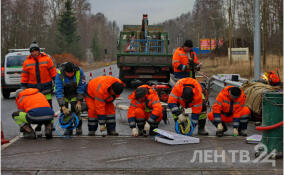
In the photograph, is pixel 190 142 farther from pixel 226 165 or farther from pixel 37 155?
pixel 37 155

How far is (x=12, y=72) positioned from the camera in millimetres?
15867

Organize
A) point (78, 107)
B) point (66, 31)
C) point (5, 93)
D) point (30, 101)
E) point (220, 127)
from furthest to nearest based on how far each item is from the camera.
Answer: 1. point (66, 31)
2. point (5, 93)
3. point (78, 107)
4. point (220, 127)
5. point (30, 101)

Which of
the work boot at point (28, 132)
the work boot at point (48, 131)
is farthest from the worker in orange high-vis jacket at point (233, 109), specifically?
the work boot at point (28, 132)

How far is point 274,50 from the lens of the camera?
3869cm

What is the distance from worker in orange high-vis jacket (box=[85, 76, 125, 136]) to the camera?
7668mm

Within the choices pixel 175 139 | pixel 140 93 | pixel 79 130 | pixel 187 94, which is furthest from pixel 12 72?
pixel 175 139

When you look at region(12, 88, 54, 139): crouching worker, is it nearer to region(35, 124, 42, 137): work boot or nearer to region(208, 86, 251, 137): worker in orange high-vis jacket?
region(35, 124, 42, 137): work boot

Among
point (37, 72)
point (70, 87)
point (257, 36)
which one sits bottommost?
point (70, 87)

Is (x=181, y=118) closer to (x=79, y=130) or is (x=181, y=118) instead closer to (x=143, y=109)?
(x=143, y=109)

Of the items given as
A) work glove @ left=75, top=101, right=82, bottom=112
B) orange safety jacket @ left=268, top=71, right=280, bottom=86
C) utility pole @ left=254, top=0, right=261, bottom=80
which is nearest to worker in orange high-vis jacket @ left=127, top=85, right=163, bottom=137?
work glove @ left=75, top=101, right=82, bottom=112

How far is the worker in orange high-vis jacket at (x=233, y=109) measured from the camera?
7.94m

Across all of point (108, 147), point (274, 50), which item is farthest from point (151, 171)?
point (274, 50)

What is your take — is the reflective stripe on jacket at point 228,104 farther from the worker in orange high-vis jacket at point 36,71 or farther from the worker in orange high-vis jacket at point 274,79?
the worker in orange high-vis jacket at point 36,71

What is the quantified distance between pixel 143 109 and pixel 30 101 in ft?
6.85
